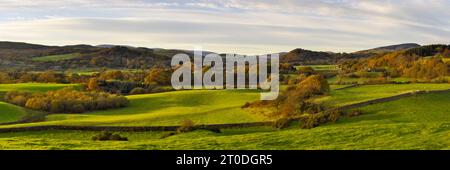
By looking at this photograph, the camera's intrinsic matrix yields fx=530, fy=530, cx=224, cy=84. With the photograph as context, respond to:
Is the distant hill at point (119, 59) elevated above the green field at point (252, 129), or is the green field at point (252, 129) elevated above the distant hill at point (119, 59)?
the distant hill at point (119, 59)

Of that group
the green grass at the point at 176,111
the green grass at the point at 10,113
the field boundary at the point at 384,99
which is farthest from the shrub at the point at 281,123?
the green grass at the point at 10,113

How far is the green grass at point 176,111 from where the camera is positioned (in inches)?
1572

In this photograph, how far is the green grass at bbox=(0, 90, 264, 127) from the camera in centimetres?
3994

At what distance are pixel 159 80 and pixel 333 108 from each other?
5404 cm

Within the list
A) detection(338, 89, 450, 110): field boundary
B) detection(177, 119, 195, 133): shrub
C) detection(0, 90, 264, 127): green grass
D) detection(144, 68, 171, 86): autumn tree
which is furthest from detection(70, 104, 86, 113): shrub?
detection(144, 68, 171, 86): autumn tree

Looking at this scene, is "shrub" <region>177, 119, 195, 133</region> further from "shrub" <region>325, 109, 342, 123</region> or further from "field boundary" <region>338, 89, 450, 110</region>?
"field boundary" <region>338, 89, 450, 110</region>

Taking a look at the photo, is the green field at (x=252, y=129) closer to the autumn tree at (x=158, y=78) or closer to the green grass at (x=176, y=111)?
the green grass at (x=176, y=111)

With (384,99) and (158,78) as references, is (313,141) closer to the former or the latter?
(384,99)

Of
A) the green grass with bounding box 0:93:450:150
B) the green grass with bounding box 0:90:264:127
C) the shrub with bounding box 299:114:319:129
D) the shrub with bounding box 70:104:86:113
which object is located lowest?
the shrub with bounding box 70:104:86:113

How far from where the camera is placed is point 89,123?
40031 millimetres

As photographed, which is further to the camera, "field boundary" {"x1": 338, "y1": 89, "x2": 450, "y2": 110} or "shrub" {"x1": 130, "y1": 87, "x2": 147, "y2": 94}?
"shrub" {"x1": 130, "y1": 87, "x2": 147, "y2": 94}

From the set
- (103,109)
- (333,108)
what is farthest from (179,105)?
(333,108)
